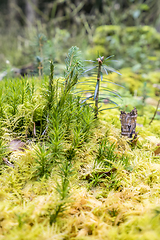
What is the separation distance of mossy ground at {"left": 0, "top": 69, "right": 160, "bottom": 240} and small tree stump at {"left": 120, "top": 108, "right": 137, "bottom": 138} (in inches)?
3.1

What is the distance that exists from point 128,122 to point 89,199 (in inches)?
25.6

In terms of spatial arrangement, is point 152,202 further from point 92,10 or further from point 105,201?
point 92,10

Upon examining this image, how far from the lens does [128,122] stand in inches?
48.7

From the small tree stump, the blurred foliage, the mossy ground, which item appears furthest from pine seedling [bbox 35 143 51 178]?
the blurred foliage

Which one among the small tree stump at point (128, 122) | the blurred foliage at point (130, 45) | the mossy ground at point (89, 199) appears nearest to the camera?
the mossy ground at point (89, 199)

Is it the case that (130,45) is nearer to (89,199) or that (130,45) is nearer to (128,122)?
(128,122)

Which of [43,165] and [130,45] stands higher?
[130,45]

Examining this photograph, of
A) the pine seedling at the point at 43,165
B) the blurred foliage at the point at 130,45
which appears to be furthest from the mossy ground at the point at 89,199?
the blurred foliage at the point at 130,45

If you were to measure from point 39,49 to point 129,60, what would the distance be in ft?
12.0

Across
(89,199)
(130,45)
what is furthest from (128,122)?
(130,45)

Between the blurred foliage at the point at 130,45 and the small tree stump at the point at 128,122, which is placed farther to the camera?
the blurred foliage at the point at 130,45

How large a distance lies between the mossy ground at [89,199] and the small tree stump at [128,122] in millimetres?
79

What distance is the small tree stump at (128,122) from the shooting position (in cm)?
121

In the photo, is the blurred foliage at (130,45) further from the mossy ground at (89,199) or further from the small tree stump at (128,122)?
the mossy ground at (89,199)
